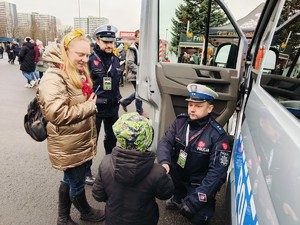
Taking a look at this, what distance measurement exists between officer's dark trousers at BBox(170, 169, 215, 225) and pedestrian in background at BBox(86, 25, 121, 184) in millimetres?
990

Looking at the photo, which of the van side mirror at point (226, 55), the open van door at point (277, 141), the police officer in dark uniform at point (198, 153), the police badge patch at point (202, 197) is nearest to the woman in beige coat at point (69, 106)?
the police officer in dark uniform at point (198, 153)

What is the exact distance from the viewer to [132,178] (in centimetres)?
149

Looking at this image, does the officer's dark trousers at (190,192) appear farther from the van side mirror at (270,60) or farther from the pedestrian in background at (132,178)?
the van side mirror at (270,60)

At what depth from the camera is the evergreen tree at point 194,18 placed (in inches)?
110

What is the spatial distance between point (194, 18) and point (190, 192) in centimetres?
193

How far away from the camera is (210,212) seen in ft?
6.89

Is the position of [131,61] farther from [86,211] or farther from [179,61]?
[86,211]

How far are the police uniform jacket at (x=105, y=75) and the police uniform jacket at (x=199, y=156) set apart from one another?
97 centimetres

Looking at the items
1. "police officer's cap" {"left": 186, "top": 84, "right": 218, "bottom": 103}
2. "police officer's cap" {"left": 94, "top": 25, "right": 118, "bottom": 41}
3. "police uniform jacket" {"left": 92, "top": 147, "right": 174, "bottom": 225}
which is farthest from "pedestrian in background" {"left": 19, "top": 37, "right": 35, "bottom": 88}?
"police uniform jacket" {"left": 92, "top": 147, "right": 174, "bottom": 225}

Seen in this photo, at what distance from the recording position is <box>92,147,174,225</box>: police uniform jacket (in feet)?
4.86

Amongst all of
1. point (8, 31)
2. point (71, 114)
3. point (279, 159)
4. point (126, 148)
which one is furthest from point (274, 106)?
point (8, 31)

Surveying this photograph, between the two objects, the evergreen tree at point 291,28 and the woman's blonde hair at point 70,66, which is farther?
the woman's blonde hair at point 70,66

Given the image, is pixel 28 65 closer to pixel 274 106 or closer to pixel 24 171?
pixel 24 171

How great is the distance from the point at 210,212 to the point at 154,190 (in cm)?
76
